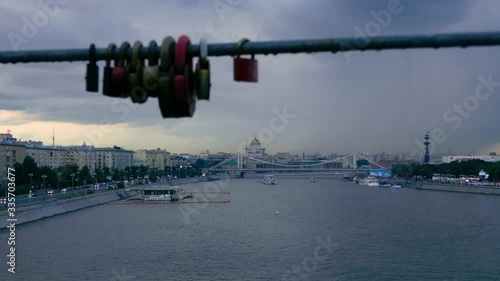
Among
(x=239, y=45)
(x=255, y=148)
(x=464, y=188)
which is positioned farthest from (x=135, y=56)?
(x=255, y=148)

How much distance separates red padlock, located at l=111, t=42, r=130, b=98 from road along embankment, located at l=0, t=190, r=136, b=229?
1666 centimetres

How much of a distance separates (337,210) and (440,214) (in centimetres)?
414

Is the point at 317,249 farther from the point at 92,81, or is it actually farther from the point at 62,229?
the point at 92,81

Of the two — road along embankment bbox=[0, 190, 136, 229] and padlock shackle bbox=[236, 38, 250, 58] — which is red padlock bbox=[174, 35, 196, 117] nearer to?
padlock shackle bbox=[236, 38, 250, 58]

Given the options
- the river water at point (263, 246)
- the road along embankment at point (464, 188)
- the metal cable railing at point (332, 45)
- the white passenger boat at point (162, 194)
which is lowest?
the river water at point (263, 246)

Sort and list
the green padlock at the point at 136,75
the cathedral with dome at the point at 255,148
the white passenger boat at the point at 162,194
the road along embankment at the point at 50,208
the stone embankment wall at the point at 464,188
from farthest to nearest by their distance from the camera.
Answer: the cathedral with dome at the point at 255,148
the stone embankment wall at the point at 464,188
the white passenger boat at the point at 162,194
the road along embankment at the point at 50,208
the green padlock at the point at 136,75

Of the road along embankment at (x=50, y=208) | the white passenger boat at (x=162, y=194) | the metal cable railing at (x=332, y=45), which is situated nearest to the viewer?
the metal cable railing at (x=332, y=45)

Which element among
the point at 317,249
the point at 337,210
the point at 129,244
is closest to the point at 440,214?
the point at 337,210

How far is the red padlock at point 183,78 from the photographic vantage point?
4.13 feet

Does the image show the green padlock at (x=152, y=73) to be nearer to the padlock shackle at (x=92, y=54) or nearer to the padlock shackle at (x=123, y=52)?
the padlock shackle at (x=123, y=52)

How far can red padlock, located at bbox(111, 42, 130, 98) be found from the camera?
1341 millimetres

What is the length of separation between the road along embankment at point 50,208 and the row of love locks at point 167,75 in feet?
54.7

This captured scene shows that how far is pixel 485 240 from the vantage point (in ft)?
45.8

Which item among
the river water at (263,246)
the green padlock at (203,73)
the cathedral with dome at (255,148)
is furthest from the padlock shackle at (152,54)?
the cathedral with dome at (255,148)
